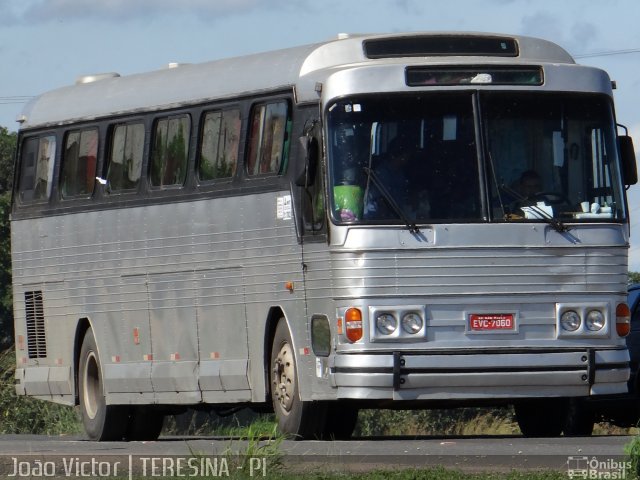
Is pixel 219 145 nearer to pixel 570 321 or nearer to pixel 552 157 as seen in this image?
pixel 552 157

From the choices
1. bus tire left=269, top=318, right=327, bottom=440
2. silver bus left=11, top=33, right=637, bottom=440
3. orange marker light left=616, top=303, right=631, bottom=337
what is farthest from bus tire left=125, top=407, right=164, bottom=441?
orange marker light left=616, top=303, right=631, bottom=337

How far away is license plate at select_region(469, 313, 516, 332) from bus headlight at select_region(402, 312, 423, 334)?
17.5 inches

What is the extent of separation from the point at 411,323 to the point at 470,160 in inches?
58.2

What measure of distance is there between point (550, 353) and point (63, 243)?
678 centimetres

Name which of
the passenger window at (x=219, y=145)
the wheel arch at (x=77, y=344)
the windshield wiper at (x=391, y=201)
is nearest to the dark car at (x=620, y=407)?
the windshield wiper at (x=391, y=201)

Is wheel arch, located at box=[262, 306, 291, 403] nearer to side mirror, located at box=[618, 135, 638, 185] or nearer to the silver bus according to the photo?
the silver bus

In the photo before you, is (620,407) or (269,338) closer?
(269,338)

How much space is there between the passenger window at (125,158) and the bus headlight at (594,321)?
545 cm

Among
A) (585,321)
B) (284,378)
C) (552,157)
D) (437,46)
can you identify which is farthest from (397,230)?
(284,378)

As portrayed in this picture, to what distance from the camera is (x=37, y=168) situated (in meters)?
20.5

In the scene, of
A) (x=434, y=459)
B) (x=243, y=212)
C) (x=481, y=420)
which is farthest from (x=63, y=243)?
(x=481, y=420)

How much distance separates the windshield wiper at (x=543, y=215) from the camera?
15.1m

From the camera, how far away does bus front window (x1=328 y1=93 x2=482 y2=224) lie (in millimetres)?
14922

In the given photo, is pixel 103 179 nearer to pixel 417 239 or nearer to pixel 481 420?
pixel 417 239
